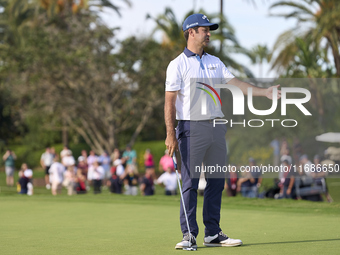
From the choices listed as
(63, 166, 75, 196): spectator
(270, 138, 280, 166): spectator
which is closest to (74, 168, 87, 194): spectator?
(63, 166, 75, 196): spectator

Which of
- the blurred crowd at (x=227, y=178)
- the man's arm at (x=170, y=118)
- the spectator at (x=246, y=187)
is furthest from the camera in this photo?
the spectator at (x=246, y=187)

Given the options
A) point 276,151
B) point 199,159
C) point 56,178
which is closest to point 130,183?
point 56,178

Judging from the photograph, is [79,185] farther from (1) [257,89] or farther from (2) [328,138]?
(1) [257,89]

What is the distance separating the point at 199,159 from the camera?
5645 millimetres

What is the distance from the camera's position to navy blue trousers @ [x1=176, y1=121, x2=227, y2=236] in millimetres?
5633

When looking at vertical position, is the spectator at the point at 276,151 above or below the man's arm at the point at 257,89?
below

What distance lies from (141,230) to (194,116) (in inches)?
71.0

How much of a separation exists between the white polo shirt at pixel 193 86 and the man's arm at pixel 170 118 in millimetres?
74

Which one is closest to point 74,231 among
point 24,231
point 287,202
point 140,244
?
point 24,231

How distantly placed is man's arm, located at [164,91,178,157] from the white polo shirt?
74 millimetres

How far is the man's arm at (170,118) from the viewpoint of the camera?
18.1 ft

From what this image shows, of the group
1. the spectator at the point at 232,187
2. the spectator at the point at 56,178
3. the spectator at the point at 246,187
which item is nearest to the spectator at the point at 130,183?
the spectator at the point at 56,178

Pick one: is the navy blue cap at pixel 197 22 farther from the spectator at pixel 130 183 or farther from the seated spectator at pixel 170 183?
the spectator at pixel 130 183

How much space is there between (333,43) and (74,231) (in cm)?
2360
